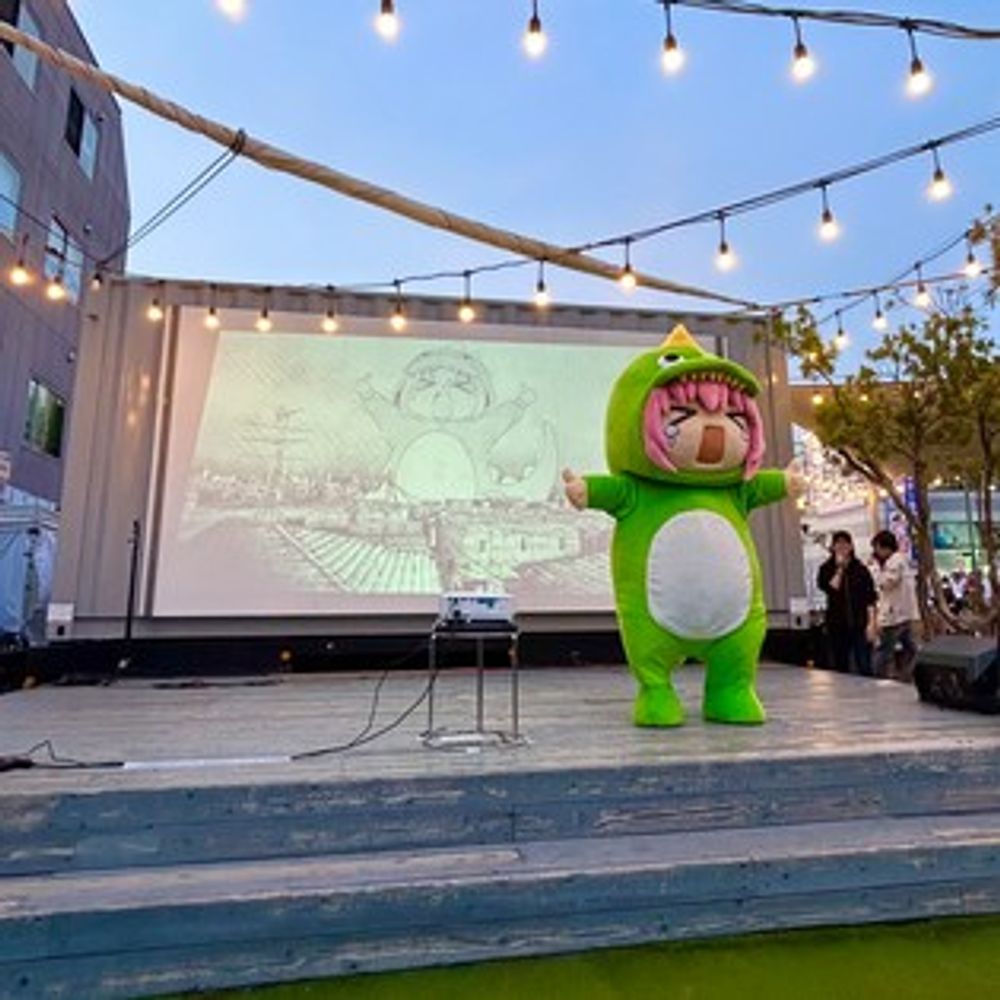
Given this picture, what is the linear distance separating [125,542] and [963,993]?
5.19m

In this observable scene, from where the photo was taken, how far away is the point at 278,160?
2.91 metres

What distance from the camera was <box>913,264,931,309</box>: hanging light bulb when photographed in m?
5.01

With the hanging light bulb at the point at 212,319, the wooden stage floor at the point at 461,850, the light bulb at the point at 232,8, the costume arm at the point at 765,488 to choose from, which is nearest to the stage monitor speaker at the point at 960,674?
the wooden stage floor at the point at 461,850

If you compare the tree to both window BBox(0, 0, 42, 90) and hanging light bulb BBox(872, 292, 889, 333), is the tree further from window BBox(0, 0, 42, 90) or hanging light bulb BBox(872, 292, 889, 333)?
window BBox(0, 0, 42, 90)

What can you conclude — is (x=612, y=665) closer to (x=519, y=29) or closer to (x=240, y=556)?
(x=240, y=556)

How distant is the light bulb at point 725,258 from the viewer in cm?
431

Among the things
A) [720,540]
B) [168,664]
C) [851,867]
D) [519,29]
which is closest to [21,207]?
[168,664]

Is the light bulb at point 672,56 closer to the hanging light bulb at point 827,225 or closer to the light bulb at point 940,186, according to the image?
the hanging light bulb at point 827,225

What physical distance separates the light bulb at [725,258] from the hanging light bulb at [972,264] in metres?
1.77

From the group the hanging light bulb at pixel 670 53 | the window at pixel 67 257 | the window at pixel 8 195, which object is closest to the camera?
the hanging light bulb at pixel 670 53

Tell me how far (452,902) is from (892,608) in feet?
15.4

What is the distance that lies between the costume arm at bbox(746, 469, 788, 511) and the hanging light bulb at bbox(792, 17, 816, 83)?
1741 millimetres

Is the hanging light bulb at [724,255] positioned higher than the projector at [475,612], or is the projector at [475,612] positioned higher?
the hanging light bulb at [724,255]

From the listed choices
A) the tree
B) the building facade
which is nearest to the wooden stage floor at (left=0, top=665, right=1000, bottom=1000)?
the tree
